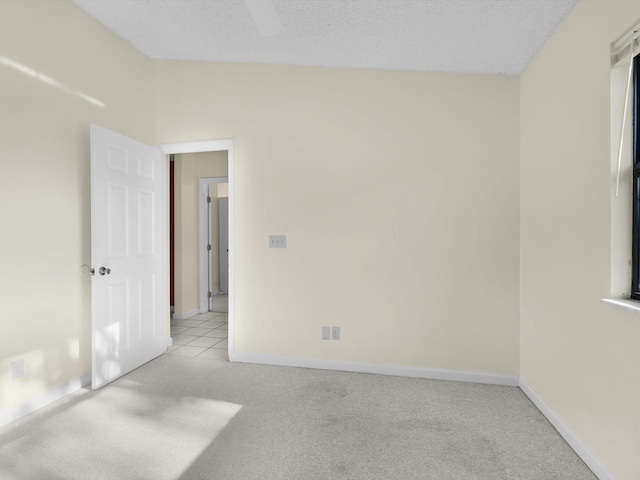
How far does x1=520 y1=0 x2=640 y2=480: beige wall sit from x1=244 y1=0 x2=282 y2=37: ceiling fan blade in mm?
1783

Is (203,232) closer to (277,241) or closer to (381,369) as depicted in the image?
(277,241)

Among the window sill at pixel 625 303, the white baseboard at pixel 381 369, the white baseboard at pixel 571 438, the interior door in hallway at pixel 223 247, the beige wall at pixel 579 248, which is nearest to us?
the window sill at pixel 625 303

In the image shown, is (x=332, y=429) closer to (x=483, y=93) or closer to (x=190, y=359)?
(x=190, y=359)

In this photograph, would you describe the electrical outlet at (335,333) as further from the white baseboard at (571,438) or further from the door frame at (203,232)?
the door frame at (203,232)

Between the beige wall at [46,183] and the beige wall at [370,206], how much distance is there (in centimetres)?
91

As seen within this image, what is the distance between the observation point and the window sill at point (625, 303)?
1543mm

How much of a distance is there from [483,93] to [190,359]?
11.9 ft

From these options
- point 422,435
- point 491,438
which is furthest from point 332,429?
point 491,438

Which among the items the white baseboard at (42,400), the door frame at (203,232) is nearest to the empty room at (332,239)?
the white baseboard at (42,400)

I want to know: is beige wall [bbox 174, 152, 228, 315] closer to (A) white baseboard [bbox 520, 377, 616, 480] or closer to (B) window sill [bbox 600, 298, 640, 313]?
(A) white baseboard [bbox 520, 377, 616, 480]

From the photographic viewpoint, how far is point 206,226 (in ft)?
18.5

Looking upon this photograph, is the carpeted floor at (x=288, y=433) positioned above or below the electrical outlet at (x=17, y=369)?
below

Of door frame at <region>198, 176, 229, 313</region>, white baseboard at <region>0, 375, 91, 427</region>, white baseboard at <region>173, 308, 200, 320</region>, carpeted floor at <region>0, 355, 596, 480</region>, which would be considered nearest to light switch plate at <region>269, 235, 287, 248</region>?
carpeted floor at <region>0, 355, 596, 480</region>

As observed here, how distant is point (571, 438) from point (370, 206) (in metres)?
2.09
